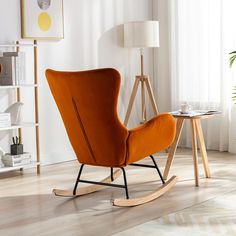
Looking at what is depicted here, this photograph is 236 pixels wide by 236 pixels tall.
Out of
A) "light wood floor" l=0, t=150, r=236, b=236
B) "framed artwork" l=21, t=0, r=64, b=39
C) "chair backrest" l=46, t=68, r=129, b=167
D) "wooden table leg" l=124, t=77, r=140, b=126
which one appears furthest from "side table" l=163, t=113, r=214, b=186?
"framed artwork" l=21, t=0, r=64, b=39

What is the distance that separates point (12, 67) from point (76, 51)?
110 centimetres

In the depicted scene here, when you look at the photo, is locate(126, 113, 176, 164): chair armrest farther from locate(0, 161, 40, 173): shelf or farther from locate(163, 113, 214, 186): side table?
locate(0, 161, 40, 173): shelf

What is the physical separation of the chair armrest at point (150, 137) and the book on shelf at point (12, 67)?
1.59m

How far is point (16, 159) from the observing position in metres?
5.17

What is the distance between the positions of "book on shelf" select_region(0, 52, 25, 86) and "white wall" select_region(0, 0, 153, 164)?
11.0 inches

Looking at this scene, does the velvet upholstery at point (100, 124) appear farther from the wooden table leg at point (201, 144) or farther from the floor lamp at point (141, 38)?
the floor lamp at point (141, 38)

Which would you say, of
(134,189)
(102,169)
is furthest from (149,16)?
(134,189)

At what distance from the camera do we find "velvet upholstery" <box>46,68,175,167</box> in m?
3.92

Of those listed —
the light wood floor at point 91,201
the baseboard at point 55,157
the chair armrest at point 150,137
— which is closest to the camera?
the light wood floor at point 91,201

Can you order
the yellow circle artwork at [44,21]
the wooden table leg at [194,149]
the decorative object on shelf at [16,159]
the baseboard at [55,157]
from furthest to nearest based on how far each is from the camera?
the baseboard at [55,157]
the yellow circle artwork at [44,21]
the decorative object on shelf at [16,159]
the wooden table leg at [194,149]

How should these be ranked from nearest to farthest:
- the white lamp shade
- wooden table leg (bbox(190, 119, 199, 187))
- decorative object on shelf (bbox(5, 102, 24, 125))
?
wooden table leg (bbox(190, 119, 199, 187)), decorative object on shelf (bbox(5, 102, 24, 125)), the white lamp shade

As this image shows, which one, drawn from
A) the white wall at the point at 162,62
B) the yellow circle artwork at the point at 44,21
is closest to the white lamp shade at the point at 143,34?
the white wall at the point at 162,62

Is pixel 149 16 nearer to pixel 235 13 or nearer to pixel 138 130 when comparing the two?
pixel 235 13

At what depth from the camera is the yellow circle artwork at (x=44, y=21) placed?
5.62 meters
